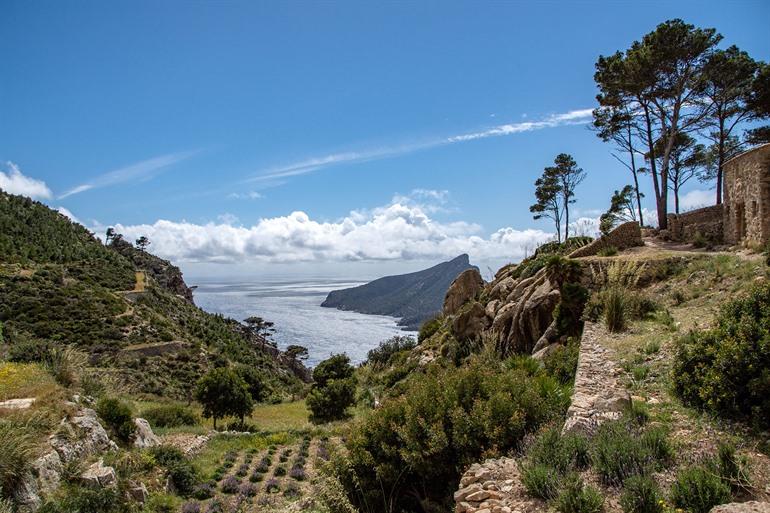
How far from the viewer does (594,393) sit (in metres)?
6.10

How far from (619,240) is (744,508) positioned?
1878 centimetres

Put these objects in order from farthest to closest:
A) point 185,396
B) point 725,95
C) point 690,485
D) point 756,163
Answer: point 185,396 < point 725,95 < point 756,163 < point 690,485

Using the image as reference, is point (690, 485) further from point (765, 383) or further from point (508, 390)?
point (508, 390)

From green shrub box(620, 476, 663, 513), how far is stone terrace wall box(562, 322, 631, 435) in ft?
4.01

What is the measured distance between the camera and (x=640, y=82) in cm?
2270

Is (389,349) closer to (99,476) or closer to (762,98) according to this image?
(762,98)

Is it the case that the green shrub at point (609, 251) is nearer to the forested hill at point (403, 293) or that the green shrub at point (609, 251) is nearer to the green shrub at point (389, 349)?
the green shrub at point (389, 349)

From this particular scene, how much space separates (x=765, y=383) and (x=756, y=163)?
13.6 meters

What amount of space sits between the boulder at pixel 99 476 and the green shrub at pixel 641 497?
32.4ft

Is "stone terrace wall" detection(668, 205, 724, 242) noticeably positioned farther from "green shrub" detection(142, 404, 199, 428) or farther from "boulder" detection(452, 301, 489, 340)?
"green shrub" detection(142, 404, 199, 428)

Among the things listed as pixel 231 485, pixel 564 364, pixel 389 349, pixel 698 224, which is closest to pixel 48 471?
pixel 231 485

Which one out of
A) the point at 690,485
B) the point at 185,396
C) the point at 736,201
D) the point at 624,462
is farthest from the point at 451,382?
the point at 185,396

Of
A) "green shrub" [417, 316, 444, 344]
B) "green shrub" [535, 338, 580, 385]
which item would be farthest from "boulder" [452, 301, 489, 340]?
"green shrub" [535, 338, 580, 385]

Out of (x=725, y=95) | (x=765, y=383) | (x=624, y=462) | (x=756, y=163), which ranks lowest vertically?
(x=624, y=462)
